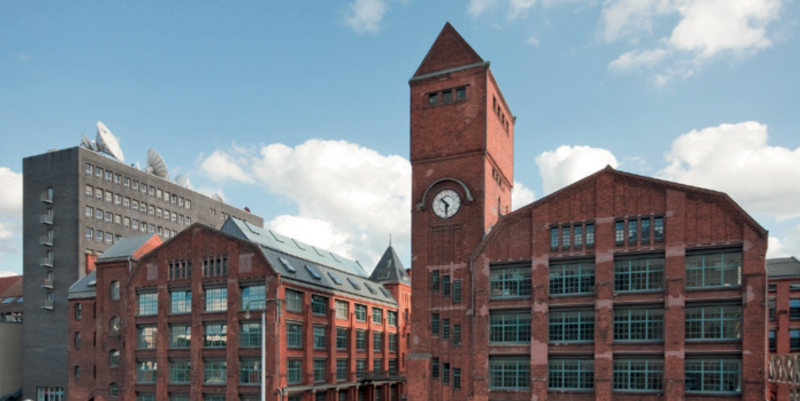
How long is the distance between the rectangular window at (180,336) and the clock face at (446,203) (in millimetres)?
23873

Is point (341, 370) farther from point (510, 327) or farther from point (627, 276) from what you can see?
point (627, 276)

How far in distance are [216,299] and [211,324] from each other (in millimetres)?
2119

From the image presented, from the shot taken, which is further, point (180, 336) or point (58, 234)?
point (58, 234)

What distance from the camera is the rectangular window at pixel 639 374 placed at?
35969 mm

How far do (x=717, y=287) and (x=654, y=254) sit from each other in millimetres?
3987

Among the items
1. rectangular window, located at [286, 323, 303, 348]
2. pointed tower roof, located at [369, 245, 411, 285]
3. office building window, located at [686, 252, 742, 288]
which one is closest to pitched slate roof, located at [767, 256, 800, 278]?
office building window, located at [686, 252, 742, 288]

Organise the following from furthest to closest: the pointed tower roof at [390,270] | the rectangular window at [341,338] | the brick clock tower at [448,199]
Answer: the pointed tower roof at [390,270], the rectangular window at [341,338], the brick clock tower at [448,199]

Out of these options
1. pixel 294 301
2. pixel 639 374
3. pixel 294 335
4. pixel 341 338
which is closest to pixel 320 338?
pixel 341 338

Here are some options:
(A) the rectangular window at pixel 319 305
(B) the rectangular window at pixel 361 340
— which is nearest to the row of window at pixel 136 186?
(A) the rectangular window at pixel 319 305

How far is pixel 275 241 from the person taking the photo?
202ft

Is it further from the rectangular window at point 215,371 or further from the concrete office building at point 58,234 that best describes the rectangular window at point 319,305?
the concrete office building at point 58,234

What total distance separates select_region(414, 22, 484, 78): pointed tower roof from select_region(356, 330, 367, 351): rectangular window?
28.2 m

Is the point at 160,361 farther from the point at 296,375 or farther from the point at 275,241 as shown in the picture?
the point at 275,241

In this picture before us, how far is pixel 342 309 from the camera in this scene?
57.1 metres
